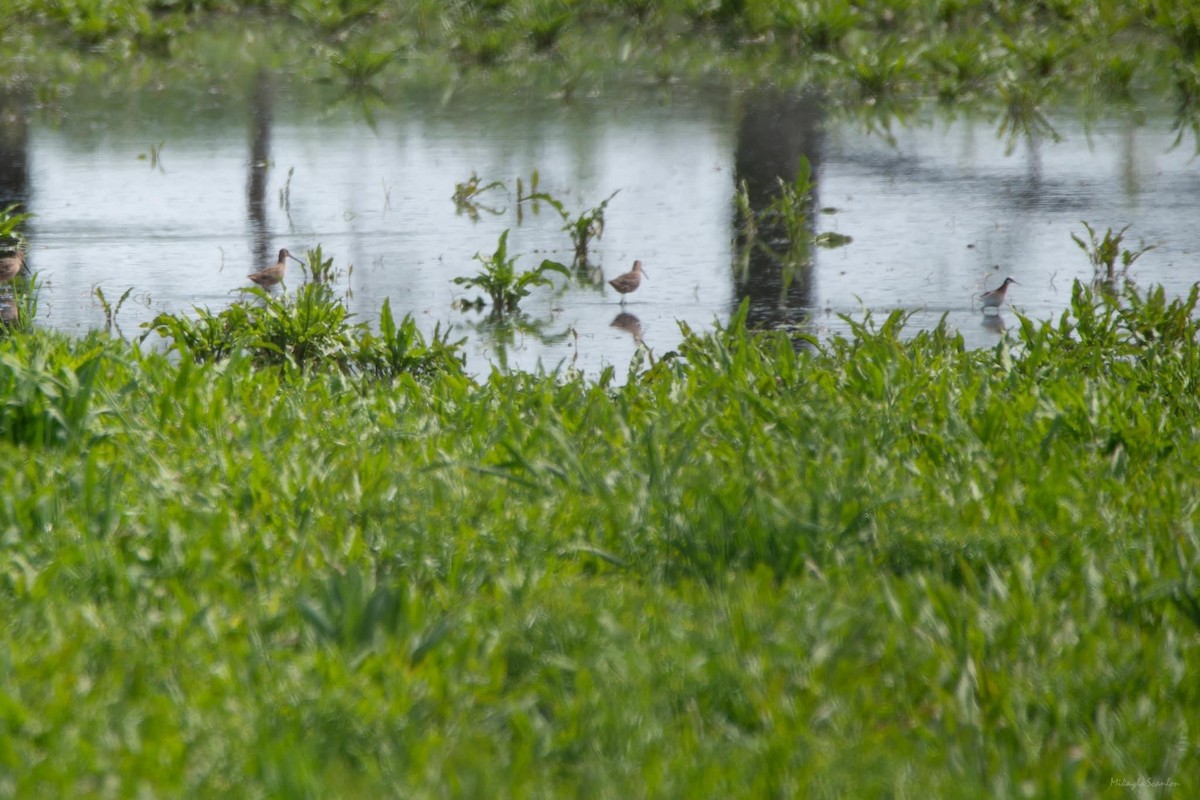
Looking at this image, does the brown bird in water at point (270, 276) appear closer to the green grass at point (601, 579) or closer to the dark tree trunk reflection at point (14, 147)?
the green grass at point (601, 579)

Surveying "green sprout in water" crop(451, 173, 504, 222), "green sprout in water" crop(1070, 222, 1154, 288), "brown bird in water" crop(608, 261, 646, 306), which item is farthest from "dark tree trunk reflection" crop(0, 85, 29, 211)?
"green sprout in water" crop(1070, 222, 1154, 288)

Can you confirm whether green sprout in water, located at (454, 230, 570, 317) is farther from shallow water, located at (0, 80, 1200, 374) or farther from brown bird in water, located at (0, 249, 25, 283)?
brown bird in water, located at (0, 249, 25, 283)

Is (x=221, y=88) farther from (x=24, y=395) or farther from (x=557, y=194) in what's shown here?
(x=24, y=395)

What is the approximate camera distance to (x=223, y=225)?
9.38 metres

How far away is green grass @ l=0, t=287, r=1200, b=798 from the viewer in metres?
3.04

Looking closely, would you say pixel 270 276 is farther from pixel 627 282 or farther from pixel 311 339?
pixel 627 282

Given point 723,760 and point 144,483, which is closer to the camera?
point 723,760

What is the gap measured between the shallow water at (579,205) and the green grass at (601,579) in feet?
5.23

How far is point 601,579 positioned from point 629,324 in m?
3.44

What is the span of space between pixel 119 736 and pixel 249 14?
17.6 m

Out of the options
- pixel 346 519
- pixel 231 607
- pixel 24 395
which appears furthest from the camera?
pixel 24 395

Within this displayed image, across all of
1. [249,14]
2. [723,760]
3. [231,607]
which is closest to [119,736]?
[231,607]

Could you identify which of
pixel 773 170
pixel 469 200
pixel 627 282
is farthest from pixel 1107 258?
pixel 469 200

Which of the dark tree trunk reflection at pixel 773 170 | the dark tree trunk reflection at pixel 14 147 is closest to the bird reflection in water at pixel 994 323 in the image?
the dark tree trunk reflection at pixel 773 170
